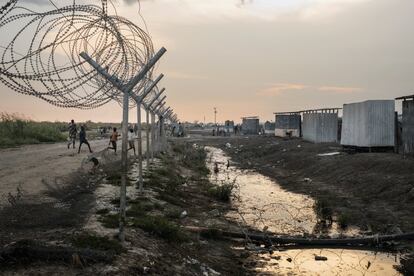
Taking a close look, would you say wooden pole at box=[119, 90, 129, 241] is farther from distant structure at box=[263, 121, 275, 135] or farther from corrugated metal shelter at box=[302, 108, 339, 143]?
distant structure at box=[263, 121, 275, 135]

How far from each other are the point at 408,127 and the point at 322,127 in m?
13.8

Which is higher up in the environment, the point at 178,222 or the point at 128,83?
the point at 128,83

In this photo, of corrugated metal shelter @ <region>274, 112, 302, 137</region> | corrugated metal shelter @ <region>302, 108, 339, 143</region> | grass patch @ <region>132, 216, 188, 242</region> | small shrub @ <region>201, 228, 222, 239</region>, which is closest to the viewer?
grass patch @ <region>132, 216, 188, 242</region>

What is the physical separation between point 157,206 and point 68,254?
5.14 meters

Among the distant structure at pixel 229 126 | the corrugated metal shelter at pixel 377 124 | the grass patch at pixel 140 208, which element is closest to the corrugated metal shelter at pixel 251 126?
the distant structure at pixel 229 126

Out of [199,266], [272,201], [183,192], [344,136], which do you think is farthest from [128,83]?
[344,136]

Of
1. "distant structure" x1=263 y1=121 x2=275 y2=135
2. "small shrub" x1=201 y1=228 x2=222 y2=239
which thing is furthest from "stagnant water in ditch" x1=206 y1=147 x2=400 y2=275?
"distant structure" x1=263 y1=121 x2=275 y2=135

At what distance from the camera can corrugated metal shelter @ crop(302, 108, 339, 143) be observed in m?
31.6

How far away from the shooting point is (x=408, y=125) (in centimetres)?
1911

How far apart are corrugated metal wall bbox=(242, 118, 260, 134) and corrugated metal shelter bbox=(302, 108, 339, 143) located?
3295 centimetres

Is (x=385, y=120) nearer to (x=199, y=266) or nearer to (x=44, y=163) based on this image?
(x=44, y=163)

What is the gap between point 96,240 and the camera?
655 centimetres

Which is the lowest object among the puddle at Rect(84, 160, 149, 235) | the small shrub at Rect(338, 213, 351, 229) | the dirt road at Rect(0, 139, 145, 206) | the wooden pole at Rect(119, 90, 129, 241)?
the small shrub at Rect(338, 213, 351, 229)

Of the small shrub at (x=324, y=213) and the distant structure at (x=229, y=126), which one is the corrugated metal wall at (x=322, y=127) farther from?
the distant structure at (x=229, y=126)
